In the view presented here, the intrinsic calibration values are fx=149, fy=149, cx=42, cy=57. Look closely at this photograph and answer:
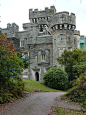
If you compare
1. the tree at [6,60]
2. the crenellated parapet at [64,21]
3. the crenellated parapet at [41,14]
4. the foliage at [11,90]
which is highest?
the crenellated parapet at [41,14]

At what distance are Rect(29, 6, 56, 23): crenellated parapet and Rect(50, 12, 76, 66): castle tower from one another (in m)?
11.1

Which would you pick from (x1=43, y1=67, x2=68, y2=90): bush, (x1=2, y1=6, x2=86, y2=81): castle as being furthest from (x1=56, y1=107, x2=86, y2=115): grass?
(x1=2, y1=6, x2=86, y2=81): castle

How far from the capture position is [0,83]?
1037 cm

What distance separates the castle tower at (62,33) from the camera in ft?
83.0

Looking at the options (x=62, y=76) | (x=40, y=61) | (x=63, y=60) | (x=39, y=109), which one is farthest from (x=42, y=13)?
(x=39, y=109)

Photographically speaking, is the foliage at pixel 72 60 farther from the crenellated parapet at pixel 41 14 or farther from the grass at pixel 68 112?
the crenellated parapet at pixel 41 14

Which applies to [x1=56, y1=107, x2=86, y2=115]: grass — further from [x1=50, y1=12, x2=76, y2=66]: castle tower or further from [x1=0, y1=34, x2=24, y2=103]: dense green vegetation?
[x1=50, y1=12, x2=76, y2=66]: castle tower

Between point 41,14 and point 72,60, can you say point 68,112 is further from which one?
point 41,14

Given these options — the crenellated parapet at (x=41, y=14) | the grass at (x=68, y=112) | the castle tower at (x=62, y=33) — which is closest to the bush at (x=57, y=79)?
the castle tower at (x=62, y=33)

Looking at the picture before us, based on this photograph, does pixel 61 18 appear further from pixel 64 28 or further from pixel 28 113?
pixel 28 113

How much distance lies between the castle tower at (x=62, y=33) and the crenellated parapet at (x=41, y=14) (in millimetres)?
11132

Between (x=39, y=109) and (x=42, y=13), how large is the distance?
31.4m

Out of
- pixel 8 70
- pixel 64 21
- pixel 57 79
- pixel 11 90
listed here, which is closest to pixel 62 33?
pixel 64 21

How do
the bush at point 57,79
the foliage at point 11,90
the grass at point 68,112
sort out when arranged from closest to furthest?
the grass at point 68,112 → the foliage at point 11,90 → the bush at point 57,79
